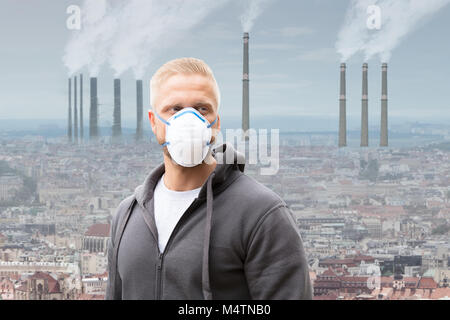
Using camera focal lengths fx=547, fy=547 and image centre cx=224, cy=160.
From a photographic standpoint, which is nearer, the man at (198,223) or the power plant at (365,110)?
the man at (198,223)

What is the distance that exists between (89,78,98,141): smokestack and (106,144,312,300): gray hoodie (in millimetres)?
10246

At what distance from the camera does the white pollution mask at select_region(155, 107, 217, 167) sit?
1.26 meters

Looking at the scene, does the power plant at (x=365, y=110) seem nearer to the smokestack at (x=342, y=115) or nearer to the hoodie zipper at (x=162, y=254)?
the smokestack at (x=342, y=115)

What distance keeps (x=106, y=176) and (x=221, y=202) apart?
31.5 feet

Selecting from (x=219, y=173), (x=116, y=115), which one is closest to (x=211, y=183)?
(x=219, y=173)

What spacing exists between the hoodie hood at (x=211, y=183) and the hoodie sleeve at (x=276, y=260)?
91 mm

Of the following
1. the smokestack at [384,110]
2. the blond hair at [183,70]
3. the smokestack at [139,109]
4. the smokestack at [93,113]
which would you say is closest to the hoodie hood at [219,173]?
the blond hair at [183,70]

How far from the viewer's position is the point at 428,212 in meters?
11.3

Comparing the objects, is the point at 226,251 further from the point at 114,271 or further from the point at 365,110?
the point at 365,110

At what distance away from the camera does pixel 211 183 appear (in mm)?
1204

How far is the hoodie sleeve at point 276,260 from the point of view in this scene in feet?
3.75

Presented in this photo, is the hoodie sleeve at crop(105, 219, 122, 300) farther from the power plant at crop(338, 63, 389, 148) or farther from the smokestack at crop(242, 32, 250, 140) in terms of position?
the power plant at crop(338, 63, 389, 148)

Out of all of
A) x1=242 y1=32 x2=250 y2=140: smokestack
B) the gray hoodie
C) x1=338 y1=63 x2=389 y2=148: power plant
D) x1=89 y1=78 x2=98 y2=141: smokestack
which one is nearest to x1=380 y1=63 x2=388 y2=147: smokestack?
x1=338 y1=63 x2=389 y2=148: power plant
